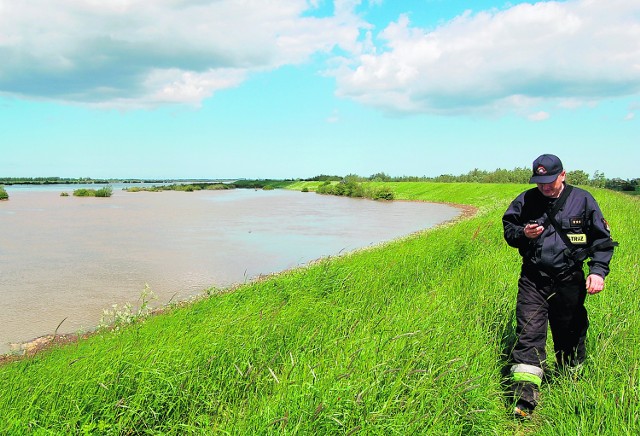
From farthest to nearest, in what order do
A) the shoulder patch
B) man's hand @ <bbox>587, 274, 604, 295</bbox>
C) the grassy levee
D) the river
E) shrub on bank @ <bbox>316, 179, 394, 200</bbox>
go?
shrub on bank @ <bbox>316, 179, 394, 200</bbox>
the river
the shoulder patch
man's hand @ <bbox>587, 274, 604, 295</bbox>
the grassy levee

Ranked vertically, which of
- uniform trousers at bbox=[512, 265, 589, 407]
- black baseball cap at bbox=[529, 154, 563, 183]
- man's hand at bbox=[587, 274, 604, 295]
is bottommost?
uniform trousers at bbox=[512, 265, 589, 407]

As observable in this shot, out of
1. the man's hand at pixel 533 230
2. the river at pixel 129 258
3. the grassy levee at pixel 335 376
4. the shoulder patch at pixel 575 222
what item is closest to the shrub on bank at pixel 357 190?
the river at pixel 129 258

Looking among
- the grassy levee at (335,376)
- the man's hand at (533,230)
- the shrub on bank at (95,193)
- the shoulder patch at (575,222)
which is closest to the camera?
the grassy levee at (335,376)

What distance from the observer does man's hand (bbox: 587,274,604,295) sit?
145 inches

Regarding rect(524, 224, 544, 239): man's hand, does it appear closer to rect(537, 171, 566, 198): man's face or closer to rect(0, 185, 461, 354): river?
rect(537, 171, 566, 198): man's face

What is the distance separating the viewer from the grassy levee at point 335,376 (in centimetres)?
312

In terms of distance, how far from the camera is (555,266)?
388 centimetres

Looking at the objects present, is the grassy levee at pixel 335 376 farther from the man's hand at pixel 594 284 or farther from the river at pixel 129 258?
the river at pixel 129 258

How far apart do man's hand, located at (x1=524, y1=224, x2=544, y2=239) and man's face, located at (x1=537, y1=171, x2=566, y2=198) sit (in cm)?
40

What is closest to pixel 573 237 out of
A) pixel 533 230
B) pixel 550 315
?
pixel 533 230

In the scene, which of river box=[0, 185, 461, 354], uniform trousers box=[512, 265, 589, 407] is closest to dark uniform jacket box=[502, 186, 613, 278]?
uniform trousers box=[512, 265, 589, 407]

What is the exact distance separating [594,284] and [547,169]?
106 cm

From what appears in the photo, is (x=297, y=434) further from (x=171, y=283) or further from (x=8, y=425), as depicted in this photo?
(x=171, y=283)

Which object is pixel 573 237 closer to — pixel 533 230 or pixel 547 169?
pixel 533 230
